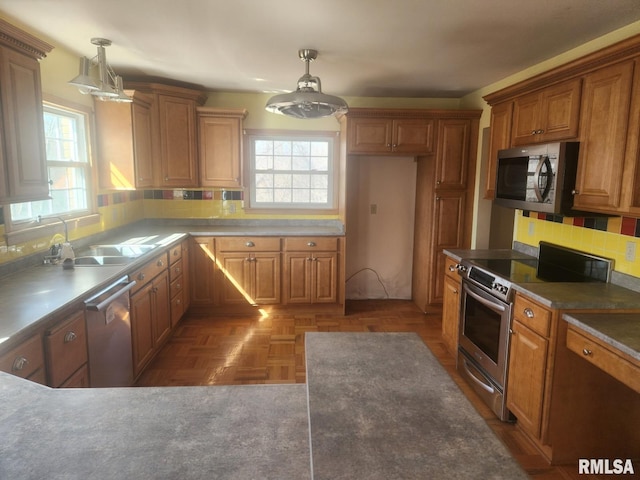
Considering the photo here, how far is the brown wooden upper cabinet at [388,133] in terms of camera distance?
12.9 feet

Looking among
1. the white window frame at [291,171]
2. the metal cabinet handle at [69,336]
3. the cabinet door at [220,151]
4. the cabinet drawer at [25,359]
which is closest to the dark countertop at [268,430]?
the cabinet drawer at [25,359]

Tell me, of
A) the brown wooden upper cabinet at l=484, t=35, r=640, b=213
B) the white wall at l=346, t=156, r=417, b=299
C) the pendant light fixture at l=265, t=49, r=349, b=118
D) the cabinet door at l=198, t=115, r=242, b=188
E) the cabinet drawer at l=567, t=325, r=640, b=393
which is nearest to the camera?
the cabinet drawer at l=567, t=325, r=640, b=393

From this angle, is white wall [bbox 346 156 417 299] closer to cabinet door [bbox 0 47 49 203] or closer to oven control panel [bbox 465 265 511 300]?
oven control panel [bbox 465 265 511 300]

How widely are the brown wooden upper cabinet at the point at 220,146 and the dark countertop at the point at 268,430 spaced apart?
10.3 feet

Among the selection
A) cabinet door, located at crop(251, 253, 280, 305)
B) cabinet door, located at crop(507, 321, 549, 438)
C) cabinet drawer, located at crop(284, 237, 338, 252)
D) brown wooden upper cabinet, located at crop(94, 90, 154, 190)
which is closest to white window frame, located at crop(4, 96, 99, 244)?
brown wooden upper cabinet, located at crop(94, 90, 154, 190)

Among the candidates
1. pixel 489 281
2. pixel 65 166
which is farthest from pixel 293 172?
pixel 489 281

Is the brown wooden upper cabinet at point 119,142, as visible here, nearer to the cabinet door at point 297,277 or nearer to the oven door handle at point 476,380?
the cabinet door at point 297,277

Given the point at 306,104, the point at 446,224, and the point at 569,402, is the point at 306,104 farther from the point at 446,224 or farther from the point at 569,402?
the point at 446,224

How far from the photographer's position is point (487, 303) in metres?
→ 2.52

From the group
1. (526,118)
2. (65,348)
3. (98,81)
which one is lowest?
(65,348)

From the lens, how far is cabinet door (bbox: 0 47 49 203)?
1.88 metres

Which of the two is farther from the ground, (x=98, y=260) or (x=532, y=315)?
(x=98, y=260)

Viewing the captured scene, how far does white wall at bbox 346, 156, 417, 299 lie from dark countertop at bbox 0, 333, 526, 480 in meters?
3.48

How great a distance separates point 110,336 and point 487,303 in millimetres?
2212
